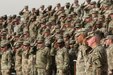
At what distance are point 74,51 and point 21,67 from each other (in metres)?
2.87

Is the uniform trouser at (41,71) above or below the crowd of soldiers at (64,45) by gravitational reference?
below

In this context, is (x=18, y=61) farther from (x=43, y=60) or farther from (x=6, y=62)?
(x=43, y=60)

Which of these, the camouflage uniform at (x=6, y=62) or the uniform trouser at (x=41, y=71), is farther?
the camouflage uniform at (x=6, y=62)

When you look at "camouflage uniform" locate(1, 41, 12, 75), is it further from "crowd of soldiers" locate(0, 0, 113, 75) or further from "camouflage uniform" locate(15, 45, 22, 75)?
"camouflage uniform" locate(15, 45, 22, 75)

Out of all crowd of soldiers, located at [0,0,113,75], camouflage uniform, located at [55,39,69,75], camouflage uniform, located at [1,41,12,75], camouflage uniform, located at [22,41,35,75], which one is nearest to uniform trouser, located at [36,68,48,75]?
crowd of soldiers, located at [0,0,113,75]

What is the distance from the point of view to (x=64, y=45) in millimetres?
16625

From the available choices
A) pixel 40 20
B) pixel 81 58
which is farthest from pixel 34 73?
pixel 40 20

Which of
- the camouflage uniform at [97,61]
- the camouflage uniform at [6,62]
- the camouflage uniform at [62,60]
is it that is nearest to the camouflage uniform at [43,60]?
the camouflage uniform at [62,60]

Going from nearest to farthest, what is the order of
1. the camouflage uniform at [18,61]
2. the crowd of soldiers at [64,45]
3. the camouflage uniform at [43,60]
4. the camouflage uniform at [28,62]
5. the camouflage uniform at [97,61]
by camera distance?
the camouflage uniform at [97,61], the crowd of soldiers at [64,45], the camouflage uniform at [43,60], the camouflage uniform at [28,62], the camouflage uniform at [18,61]

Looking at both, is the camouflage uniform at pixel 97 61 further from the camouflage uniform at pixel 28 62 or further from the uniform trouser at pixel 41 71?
the camouflage uniform at pixel 28 62

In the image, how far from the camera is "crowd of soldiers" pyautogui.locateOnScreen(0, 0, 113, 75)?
10789 mm

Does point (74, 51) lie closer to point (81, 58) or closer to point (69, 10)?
point (81, 58)

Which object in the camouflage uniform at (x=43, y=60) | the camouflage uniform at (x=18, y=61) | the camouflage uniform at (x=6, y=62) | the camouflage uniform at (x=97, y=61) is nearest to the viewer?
the camouflage uniform at (x=97, y=61)

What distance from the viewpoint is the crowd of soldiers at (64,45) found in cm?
1079
